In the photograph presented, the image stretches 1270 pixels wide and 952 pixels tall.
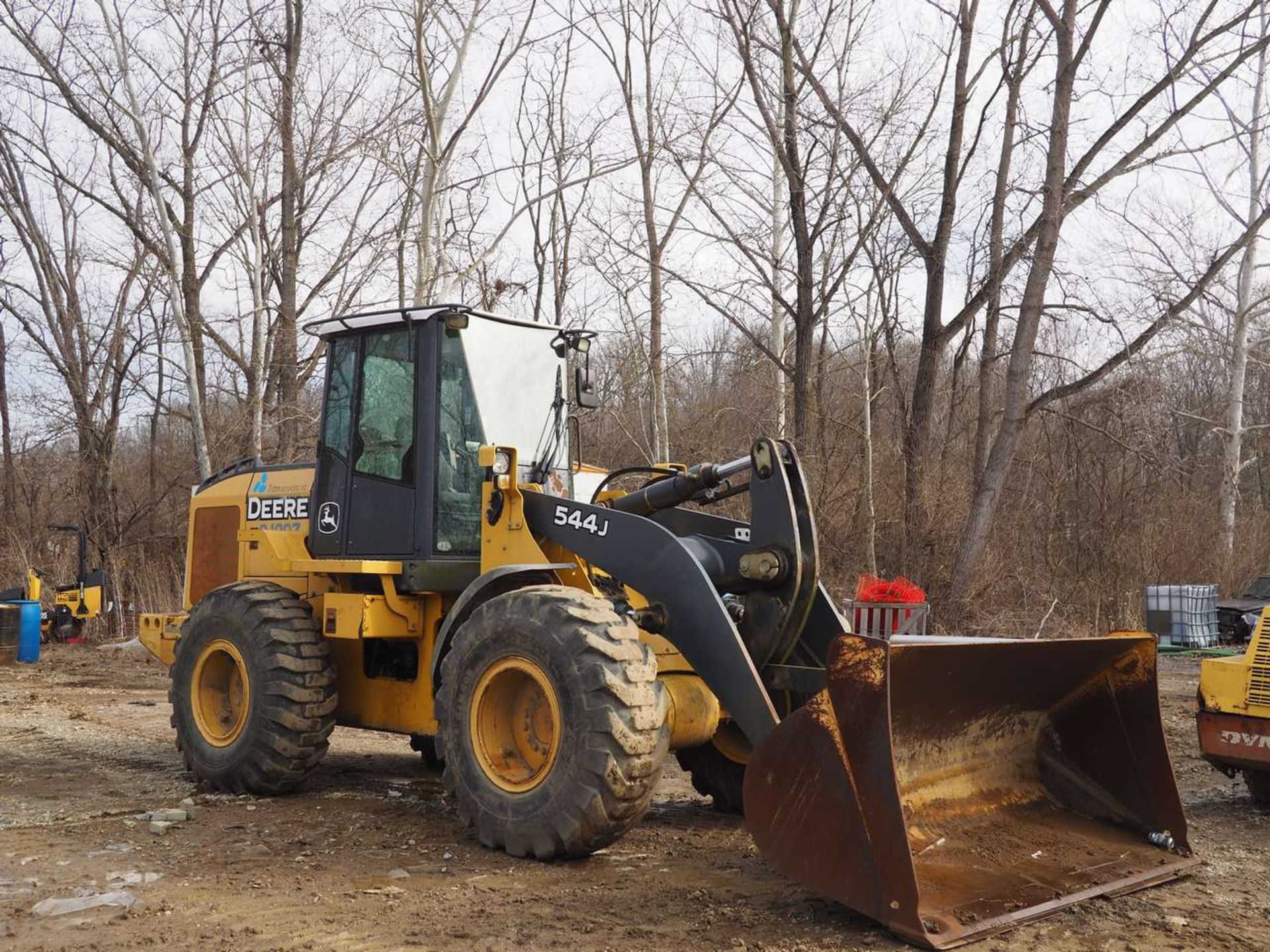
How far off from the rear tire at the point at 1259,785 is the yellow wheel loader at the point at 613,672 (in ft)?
6.05

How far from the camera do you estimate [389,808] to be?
21.3 feet

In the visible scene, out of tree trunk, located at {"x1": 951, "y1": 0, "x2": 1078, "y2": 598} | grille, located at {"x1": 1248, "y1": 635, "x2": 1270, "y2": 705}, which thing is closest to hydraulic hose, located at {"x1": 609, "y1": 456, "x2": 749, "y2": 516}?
grille, located at {"x1": 1248, "y1": 635, "x2": 1270, "y2": 705}

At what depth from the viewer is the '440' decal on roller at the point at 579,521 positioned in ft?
18.7

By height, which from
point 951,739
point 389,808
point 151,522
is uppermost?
point 151,522

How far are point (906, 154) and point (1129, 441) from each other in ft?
17.9

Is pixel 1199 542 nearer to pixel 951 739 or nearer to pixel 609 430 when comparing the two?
pixel 609 430

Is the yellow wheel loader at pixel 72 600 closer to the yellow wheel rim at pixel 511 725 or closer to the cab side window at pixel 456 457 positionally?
the cab side window at pixel 456 457

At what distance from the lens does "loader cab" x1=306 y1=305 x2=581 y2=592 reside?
21.2 ft

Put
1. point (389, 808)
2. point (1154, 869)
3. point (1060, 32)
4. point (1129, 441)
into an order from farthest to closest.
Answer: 1. point (1129, 441)
2. point (1060, 32)
3. point (389, 808)
4. point (1154, 869)

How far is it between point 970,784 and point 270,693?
376 cm

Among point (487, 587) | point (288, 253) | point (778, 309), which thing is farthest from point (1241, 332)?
point (487, 587)

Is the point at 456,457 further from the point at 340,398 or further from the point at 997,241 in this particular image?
the point at 997,241

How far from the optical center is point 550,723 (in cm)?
535

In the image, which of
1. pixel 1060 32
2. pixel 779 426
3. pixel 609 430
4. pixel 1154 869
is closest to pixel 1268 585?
pixel 779 426
